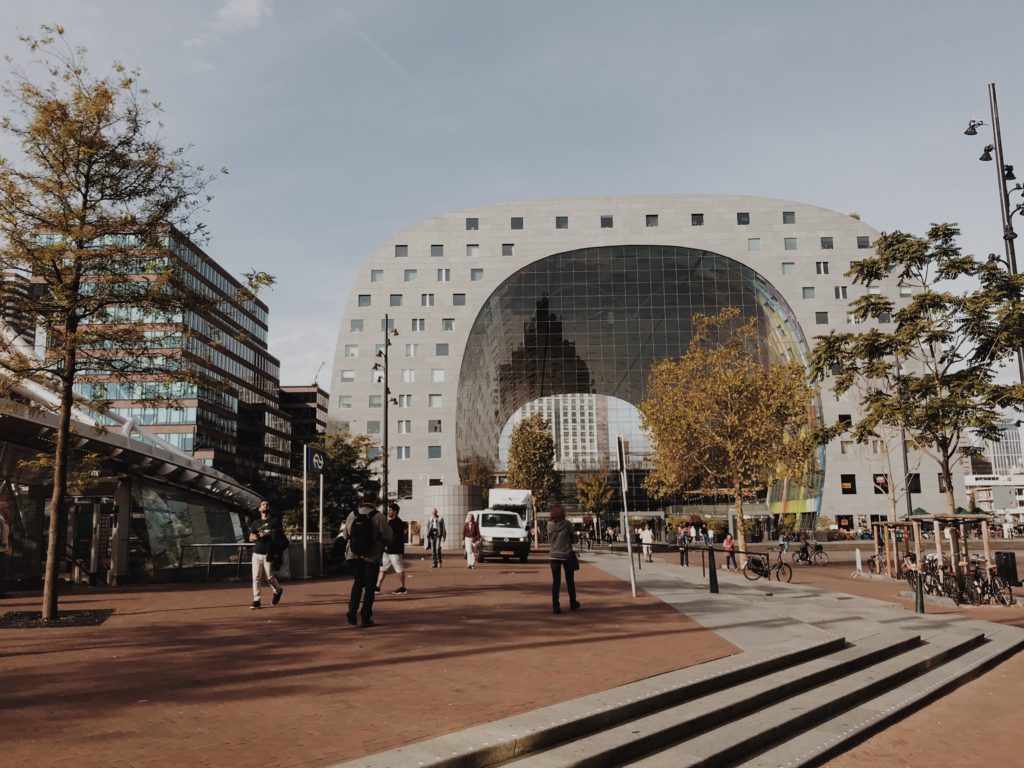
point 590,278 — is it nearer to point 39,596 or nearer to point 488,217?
point 488,217

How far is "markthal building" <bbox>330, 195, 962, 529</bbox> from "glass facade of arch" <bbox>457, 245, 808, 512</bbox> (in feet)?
0.50

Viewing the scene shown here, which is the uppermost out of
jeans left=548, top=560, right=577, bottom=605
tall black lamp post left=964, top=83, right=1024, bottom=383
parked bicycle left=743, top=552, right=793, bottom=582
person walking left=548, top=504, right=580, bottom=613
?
tall black lamp post left=964, top=83, right=1024, bottom=383

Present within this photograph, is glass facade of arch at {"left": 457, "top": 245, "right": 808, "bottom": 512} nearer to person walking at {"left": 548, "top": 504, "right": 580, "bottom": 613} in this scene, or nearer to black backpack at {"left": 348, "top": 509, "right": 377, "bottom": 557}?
person walking at {"left": 548, "top": 504, "right": 580, "bottom": 613}

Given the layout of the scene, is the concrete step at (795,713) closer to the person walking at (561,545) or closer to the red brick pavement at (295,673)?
the red brick pavement at (295,673)

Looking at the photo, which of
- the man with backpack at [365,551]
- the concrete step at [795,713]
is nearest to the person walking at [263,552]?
the man with backpack at [365,551]

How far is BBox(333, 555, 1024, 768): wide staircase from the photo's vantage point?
5891mm

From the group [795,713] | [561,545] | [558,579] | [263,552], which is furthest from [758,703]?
[263,552]

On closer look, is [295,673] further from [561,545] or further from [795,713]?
[561,545]

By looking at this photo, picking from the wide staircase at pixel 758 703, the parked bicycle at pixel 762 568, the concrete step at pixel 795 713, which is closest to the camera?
the wide staircase at pixel 758 703

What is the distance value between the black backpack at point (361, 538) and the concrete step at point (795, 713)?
6.17m

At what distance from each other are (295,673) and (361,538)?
3.69 metres

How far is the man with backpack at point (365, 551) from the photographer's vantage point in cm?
1188

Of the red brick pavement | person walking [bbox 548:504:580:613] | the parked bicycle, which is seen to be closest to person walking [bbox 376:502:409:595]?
the red brick pavement

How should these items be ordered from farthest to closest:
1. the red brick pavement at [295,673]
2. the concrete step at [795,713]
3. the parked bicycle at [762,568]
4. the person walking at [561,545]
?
the parked bicycle at [762,568] < the person walking at [561,545] < the concrete step at [795,713] < the red brick pavement at [295,673]
